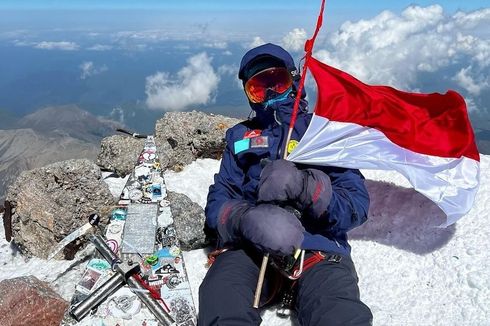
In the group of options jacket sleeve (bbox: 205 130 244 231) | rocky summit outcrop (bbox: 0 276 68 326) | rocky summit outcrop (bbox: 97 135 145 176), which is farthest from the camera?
rocky summit outcrop (bbox: 97 135 145 176)

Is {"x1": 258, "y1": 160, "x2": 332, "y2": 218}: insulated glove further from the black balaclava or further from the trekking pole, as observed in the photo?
the trekking pole

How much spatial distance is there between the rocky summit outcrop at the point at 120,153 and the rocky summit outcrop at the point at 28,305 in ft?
16.7

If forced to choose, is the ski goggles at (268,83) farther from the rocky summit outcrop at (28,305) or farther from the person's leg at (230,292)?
the rocky summit outcrop at (28,305)

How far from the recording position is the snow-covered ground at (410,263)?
4.98m

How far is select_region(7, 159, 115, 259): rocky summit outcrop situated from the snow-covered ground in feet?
1.27

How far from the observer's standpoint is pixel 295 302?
499 centimetres

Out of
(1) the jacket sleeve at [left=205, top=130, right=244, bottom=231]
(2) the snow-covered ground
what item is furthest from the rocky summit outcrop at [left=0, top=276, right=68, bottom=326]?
(1) the jacket sleeve at [left=205, top=130, right=244, bottom=231]

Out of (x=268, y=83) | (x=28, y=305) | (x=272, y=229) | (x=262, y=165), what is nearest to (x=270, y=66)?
(x=268, y=83)

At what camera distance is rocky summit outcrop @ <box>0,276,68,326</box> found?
4949 millimetres

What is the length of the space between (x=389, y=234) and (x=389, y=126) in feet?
5.65

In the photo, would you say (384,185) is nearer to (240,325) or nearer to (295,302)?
(295,302)

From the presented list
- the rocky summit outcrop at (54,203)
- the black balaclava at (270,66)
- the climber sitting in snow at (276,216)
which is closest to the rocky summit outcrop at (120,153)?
the rocky summit outcrop at (54,203)

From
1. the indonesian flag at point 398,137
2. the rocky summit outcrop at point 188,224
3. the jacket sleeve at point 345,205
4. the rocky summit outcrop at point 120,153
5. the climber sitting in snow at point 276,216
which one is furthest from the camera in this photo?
the rocky summit outcrop at point 120,153

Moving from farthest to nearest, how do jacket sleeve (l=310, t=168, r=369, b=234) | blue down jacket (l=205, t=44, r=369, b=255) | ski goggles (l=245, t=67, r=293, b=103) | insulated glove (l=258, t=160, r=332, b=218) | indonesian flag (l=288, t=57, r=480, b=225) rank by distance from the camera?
ski goggles (l=245, t=67, r=293, b=103)
indonesian flag (l=288, t=57, r=480, b=225)
blue down jacket (l=205, t=44, r=369, b=255)
jacket sleeve (l=310, t=168, r=369, b=234)
insulated glove (l=258, t=160, r=332, b=218)
